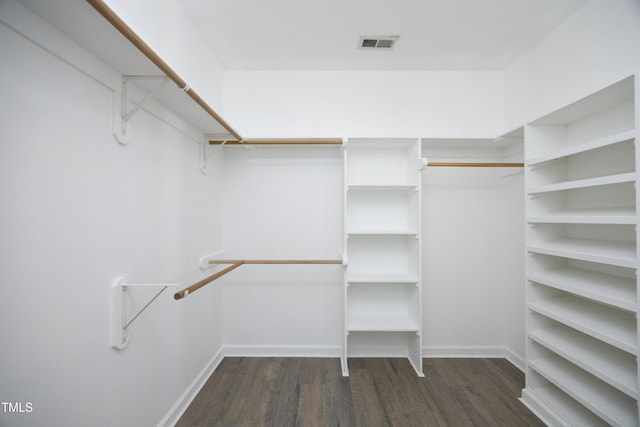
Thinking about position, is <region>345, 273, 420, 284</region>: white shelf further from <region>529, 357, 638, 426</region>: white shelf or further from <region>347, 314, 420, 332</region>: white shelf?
<region>529, 357, 638, 426</region>: white shelf

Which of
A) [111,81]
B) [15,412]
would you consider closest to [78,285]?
[15,412]

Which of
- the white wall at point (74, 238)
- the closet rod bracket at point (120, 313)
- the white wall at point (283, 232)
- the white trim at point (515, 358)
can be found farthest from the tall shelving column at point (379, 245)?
the closet rod bracket at point (120, 313)

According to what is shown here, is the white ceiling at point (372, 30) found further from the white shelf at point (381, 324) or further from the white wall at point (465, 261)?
the white shelf at point (381, 324)

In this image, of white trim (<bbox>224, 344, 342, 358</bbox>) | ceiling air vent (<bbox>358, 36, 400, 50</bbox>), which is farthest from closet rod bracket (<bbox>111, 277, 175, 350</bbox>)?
ceiling air vent (<bbox>358, 36, 400, 50</bbox>)

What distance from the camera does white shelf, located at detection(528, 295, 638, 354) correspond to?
1260 millimetres

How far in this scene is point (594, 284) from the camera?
57.3 inches

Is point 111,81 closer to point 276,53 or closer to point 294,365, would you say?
point 276,53

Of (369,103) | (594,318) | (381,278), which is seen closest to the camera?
(594,318)

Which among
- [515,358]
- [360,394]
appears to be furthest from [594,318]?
[360,394]

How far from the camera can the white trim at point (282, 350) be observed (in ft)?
7.95

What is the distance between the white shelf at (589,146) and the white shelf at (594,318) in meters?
0.93

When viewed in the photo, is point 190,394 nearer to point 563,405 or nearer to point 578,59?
point 563,405

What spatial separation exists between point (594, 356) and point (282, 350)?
2170 mm

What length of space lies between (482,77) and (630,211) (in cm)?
158
